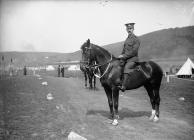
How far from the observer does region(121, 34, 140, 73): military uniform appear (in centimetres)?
923

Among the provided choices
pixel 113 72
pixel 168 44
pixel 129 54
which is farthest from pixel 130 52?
pixel 168 44

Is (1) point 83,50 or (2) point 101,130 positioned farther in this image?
(1) point 83,50

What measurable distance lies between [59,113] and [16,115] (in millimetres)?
1890

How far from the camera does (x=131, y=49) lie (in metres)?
9.47

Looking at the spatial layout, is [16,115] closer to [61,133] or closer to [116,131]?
[61,133]

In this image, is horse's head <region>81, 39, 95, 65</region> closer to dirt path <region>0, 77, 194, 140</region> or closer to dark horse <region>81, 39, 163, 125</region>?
dark horse <region>81, 39, 163, 125</region>

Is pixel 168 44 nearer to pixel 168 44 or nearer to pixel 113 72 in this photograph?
pixel 168 44

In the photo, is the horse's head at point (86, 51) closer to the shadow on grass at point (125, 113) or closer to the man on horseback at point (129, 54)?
the man on horseback at point (129, 54)

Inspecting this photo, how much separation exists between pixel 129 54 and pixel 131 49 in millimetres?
353

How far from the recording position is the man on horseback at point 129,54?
923 centimetres

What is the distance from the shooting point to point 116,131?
8062 millimetres

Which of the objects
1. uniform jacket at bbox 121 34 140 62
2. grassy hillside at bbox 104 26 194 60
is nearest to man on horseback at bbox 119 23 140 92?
uniform jacket at bbox 121 34 140 62

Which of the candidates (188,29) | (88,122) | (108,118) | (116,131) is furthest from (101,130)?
(188,29)

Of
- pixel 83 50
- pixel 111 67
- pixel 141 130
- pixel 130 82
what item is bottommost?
pixel 141 130
